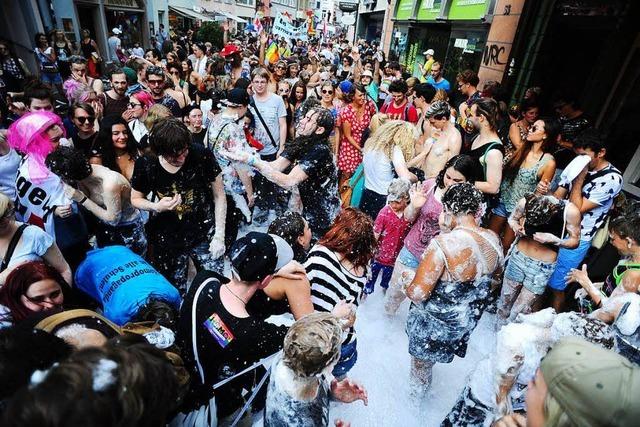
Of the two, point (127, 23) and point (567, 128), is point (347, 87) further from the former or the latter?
point (127, 23)

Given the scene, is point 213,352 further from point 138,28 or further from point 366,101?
point 138,28

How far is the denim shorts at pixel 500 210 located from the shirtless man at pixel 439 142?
855mm

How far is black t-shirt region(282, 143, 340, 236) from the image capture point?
2.88 m

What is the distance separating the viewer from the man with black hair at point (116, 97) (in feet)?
14.5

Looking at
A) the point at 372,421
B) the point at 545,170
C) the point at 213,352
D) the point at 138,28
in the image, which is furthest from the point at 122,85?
the point at 138,28

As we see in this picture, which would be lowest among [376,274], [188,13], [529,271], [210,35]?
[376,274]

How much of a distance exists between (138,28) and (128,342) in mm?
25609

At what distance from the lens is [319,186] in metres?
3.02

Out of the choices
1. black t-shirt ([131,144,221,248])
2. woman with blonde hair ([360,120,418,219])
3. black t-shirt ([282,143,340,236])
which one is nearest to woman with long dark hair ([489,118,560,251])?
woman with blonde hair ([360,120,418,219])

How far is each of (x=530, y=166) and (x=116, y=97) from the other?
17.1 feet

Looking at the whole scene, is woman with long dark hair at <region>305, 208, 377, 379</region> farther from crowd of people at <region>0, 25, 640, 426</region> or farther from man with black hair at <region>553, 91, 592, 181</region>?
man with black hair at <region>553, 91, 592, 181</region>

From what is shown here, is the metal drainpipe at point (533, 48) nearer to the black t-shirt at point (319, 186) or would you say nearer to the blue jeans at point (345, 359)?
the black t-shirt at point (319, 186)

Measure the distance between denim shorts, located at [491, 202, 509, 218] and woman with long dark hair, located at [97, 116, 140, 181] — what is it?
3908mm

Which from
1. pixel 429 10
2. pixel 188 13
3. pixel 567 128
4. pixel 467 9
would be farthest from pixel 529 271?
pixel 188 13
